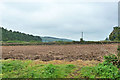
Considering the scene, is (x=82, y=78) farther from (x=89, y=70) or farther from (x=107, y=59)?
(x=107, y=59)

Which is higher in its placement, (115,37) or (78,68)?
(115,37)

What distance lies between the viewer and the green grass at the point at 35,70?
5234 millimetres

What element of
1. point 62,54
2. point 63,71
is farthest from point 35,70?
point 62,54

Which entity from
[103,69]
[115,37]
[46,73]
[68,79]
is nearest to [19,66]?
[46,73]

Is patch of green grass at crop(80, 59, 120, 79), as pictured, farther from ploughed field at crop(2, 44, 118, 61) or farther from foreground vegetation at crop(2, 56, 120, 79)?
ploughed field at crop(2, 44, 118, 61)

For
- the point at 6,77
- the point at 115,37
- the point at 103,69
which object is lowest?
the point at 6,77

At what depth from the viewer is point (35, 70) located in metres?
5.54

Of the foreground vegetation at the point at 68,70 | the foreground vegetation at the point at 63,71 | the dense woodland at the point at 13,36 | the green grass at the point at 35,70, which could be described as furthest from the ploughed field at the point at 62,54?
the dense woodland at the point at 13,36

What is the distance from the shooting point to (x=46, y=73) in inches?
208

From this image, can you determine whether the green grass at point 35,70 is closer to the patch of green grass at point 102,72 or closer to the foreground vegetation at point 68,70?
the foreground vegetation at point 68,70

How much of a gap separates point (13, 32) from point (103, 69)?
29322mm

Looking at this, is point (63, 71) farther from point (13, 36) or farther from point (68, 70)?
point (13, 36)

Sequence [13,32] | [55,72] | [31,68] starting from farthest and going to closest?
1. [13,32]
2. [31,68]
3. [55,72]

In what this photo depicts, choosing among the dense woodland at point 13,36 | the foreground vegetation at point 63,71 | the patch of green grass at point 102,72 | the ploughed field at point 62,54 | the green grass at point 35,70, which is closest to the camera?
the patch of green grass at point 102,72
